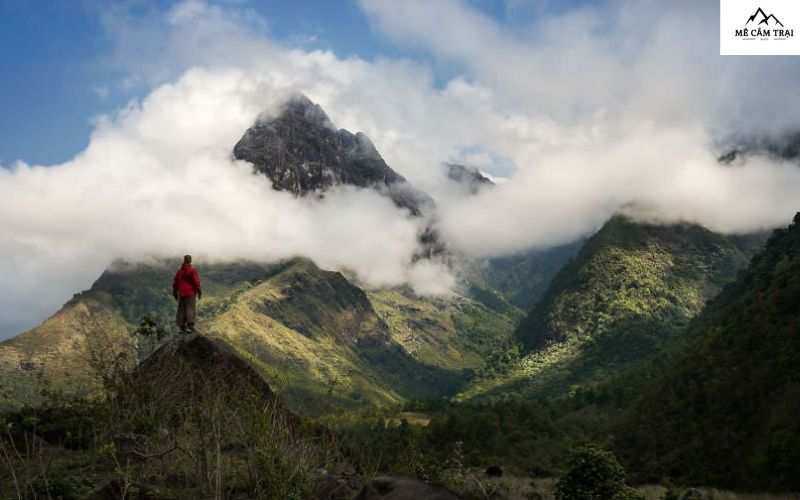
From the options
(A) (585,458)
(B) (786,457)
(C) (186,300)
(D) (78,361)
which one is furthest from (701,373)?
(D) (78,361)

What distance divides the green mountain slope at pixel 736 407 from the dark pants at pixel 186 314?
50581 mm

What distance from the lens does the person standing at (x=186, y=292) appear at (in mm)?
22719

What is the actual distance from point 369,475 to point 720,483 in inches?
2625

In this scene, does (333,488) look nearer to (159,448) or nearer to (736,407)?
(159,448)

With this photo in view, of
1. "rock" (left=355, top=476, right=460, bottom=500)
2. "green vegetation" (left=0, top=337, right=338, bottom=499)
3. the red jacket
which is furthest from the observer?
the red jacket

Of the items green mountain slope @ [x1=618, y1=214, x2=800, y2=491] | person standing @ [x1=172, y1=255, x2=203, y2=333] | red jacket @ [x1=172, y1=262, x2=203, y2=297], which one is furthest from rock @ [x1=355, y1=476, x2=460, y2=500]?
green mountain slope @ [x1=618, y1=214, x2=800, y2=491]

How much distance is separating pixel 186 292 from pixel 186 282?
1.35ft

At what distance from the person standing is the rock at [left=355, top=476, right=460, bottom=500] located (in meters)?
12.5

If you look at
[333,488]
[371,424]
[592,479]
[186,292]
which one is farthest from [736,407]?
[333,488]

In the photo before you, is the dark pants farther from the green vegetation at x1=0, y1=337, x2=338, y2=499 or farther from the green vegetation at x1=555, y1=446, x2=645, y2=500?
the green vegetation at x1=555, y1=446, x2=645, y2=500

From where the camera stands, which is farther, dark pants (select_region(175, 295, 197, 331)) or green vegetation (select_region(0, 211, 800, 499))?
dark pants (select_region(175, 295, 197, 331))

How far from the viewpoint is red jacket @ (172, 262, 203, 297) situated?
22.7m

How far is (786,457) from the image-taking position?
179 ft

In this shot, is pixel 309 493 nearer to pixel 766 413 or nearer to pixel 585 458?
pixel 585 458
